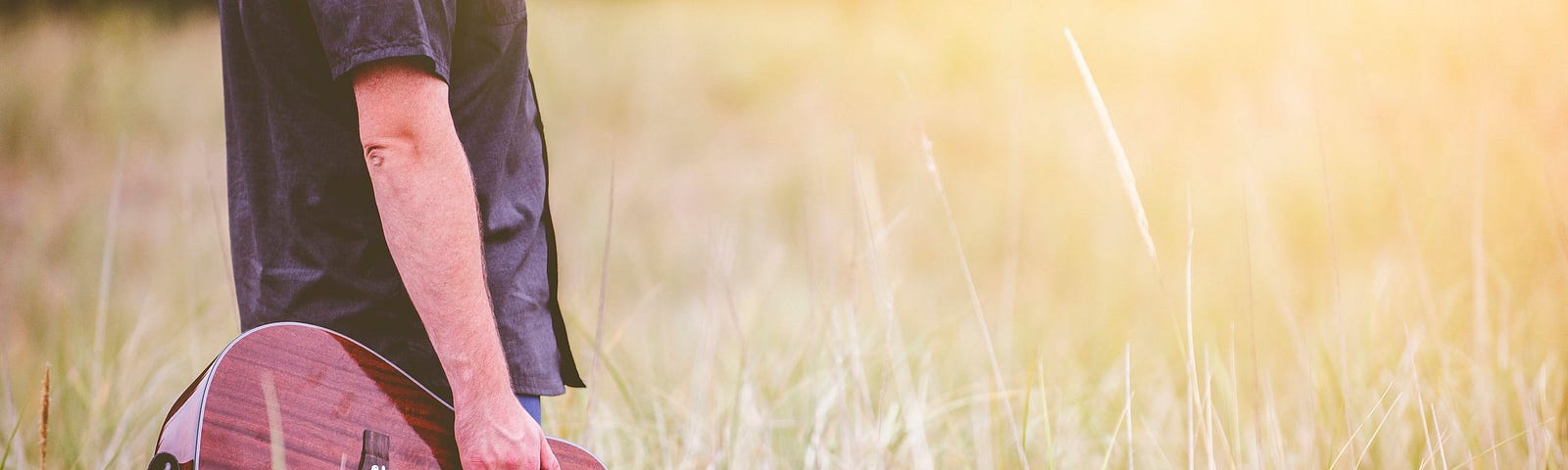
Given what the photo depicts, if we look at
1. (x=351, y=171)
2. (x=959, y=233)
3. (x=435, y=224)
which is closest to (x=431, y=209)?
(x=435, y=224)

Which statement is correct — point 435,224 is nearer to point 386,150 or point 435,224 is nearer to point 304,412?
point 386,150

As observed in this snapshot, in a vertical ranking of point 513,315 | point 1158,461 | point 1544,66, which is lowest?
point 1158,461

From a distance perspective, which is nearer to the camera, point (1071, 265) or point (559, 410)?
point (559, 410)

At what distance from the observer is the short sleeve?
48 centimetres

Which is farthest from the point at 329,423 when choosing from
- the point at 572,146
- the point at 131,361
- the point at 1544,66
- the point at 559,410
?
the point at 572,146

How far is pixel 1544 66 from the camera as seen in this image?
167 centimetres

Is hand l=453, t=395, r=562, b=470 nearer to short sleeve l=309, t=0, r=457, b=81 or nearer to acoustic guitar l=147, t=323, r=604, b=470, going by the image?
acoustic guitar l=147, t=323, r=604, b=470

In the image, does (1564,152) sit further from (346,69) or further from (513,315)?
(346,69)

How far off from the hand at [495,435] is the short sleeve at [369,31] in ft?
0.66

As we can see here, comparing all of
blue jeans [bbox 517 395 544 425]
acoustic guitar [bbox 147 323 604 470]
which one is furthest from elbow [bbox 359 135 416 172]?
blue jeans [bbox 517 395 544 425]

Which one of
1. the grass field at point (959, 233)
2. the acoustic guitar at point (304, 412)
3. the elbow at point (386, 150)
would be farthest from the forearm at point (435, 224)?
the grass field at point (959, 233)

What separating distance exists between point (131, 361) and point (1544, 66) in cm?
248

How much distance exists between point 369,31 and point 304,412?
26 centimetres

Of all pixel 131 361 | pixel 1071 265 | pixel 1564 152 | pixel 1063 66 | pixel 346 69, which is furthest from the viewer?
pixel 1063 66
